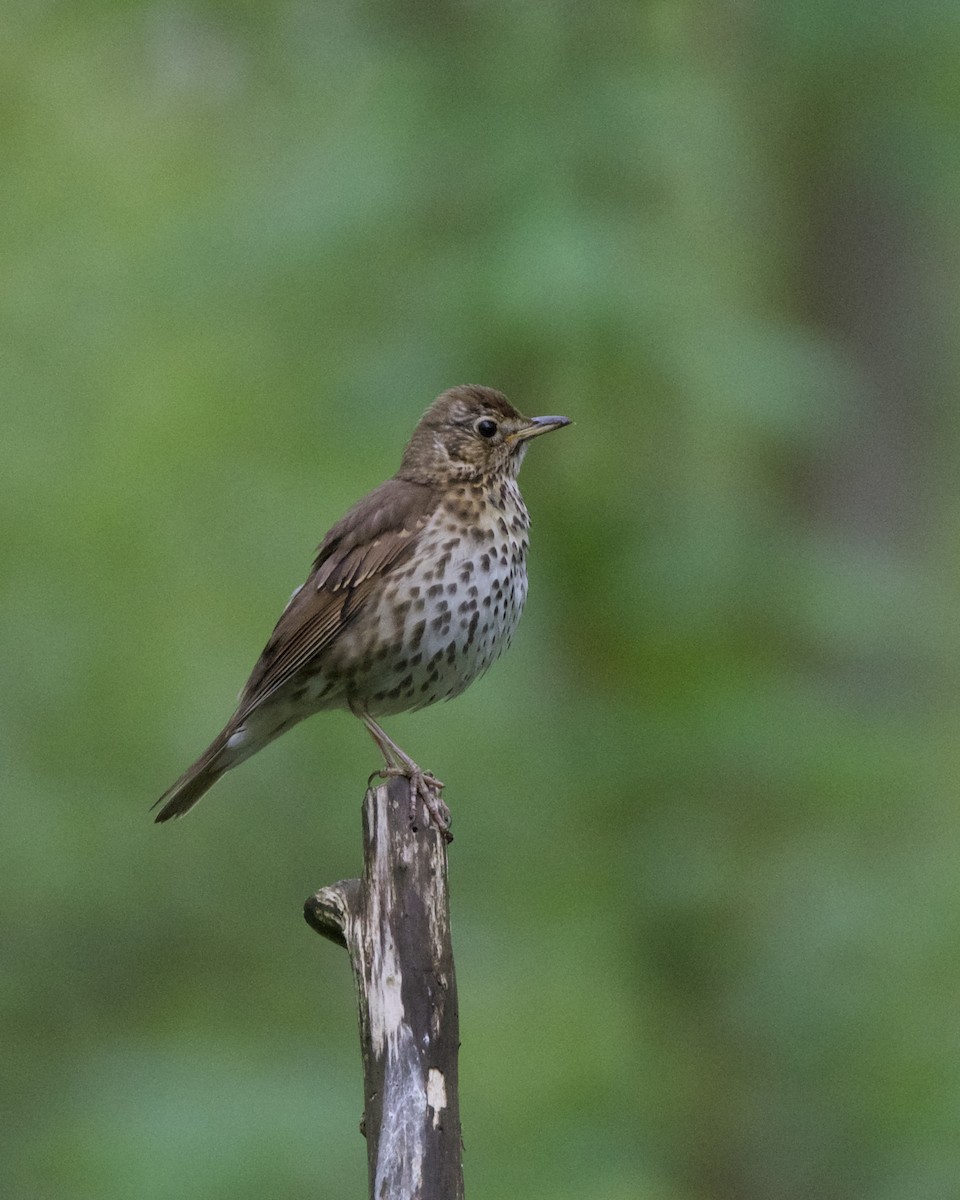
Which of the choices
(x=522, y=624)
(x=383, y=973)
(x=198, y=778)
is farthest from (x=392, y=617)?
(x=383, y=973)

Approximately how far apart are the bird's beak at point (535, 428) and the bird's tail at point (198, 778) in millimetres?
1518

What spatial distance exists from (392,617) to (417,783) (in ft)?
3.45

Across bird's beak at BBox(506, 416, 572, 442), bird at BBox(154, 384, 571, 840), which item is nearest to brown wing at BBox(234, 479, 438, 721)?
bird at BBox(154, 384, 571, 840)

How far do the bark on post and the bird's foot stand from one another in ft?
0.22

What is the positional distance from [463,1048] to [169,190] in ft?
18.3

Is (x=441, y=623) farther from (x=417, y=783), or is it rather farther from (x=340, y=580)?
(x=417, y=783)

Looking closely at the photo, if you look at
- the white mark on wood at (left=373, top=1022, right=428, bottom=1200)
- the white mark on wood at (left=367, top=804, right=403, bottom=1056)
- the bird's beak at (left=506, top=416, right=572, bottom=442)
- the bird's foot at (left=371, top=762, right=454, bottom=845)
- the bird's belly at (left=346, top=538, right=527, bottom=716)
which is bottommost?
the white mark on wood at (left=373, top=1022, right=428, bottom=1200)

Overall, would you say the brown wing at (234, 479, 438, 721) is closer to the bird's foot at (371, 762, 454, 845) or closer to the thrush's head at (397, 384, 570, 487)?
the thrush's head at (397, 384, 570, 487)

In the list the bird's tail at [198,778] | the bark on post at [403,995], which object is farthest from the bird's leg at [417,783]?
the bird's tail at [198,778]

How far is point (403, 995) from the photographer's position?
176 inches

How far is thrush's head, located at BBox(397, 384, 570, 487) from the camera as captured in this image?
6758 mm

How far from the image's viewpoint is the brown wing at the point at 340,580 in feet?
20.7

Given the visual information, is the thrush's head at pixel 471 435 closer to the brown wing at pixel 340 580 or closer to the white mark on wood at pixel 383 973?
Result: the brown wing at pixel 340 580

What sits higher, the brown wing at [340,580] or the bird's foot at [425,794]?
the brown wing at [340,580]
